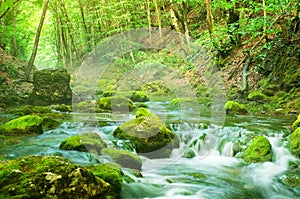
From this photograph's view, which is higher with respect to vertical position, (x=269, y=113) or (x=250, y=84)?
(x=250, y=84)

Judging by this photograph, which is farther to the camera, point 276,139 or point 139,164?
point 276,139

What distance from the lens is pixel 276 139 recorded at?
20.9ft

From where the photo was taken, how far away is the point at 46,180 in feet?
9.41

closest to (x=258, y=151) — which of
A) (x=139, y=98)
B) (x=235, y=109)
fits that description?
(x=235, y=109)

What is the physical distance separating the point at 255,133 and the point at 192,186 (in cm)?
290

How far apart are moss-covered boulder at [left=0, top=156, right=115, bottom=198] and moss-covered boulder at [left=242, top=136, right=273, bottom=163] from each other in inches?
139

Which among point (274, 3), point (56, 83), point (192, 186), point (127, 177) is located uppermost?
point (274, 3)

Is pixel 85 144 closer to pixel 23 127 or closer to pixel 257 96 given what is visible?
pixel 23 127

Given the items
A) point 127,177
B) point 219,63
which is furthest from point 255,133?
point 219,63

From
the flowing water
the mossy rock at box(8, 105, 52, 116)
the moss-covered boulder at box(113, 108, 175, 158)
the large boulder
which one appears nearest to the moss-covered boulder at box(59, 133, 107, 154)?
the flowing water

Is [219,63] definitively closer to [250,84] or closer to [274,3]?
[250,84]

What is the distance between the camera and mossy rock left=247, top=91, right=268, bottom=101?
9867 mm

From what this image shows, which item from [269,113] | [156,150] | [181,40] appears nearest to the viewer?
[156,150]

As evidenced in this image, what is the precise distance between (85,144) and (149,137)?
4.47 feet
